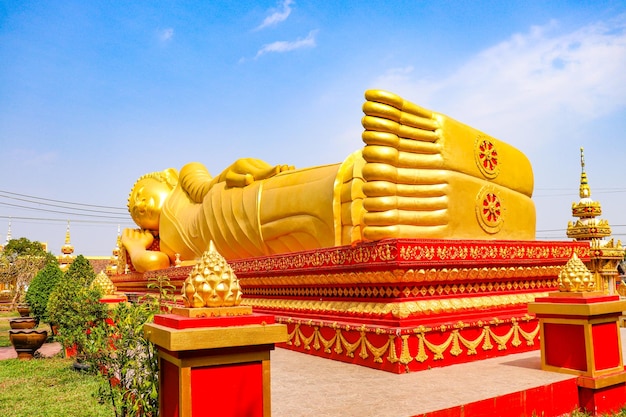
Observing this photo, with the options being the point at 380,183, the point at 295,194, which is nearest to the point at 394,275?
the point at 380,183

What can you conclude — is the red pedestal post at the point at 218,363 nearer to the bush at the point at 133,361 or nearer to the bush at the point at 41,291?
the bush at the point at 133,361

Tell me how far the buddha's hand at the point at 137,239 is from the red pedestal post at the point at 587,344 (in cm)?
1124

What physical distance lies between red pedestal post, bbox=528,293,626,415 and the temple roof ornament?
30.4 ft

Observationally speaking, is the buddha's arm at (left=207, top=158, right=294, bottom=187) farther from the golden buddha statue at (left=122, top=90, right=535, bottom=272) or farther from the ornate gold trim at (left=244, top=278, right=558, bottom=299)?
the ornate gold trim at (left=244, top=278, right=558, bottom=299)

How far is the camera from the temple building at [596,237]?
1279 centimetres

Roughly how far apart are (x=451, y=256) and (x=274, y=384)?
2.39 metres

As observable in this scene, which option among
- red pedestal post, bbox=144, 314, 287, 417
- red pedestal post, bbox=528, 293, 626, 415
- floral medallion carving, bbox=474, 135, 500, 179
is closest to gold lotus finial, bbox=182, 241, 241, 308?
red pedestal post, bbox=144, 314, 287, 417

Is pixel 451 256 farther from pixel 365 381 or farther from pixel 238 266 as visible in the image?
pixel 238 266

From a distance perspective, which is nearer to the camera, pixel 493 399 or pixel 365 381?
pixel 493 399

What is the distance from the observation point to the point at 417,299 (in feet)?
18.5

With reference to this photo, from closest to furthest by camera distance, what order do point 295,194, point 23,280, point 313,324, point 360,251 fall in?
point 360,251 < point 313,324 < point 295,194 < point 23,280

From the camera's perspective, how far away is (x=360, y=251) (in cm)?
594

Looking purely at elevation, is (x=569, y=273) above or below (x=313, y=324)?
above

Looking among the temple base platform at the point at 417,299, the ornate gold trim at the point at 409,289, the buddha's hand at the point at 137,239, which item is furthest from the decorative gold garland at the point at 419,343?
the buddha's hand at the point at 137,239
